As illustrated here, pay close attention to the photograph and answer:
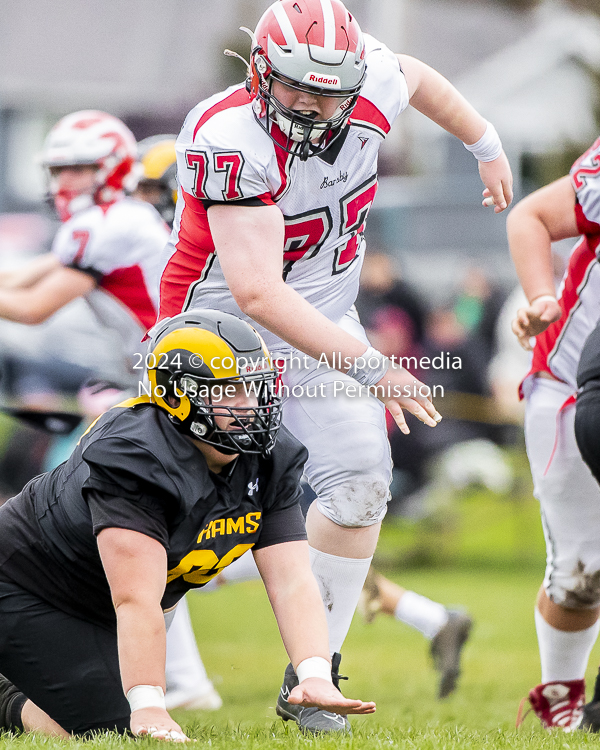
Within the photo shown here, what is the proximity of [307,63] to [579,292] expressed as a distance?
144cm

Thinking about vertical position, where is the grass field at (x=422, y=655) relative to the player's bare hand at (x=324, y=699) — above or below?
below

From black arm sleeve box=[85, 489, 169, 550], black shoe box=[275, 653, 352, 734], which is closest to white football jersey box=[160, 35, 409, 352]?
black arm sleeve box=[85, 489, 169, 550]

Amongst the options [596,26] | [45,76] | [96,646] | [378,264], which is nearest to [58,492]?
[96,646]

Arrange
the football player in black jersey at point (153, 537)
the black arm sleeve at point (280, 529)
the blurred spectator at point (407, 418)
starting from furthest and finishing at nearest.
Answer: the blurred spectator at point (407, 418), the black arm sleeve at point (280, 529), the football player in black jersey at point (153, 537)

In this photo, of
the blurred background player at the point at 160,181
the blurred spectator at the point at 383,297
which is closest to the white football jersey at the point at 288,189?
the blurred background player at the point at 160,181

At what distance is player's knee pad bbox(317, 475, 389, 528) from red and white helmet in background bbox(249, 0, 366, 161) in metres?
1.02

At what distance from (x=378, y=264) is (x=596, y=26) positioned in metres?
10.3

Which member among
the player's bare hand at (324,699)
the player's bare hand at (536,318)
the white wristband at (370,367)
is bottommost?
the player's bare hand at (324,699)

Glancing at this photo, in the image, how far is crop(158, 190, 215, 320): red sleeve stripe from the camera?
3477 millimetres

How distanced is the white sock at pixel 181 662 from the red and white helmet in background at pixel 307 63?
7.13ft

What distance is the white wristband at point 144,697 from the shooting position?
2.73 m

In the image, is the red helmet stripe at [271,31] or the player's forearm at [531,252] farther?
the player's forearm at [531,252]

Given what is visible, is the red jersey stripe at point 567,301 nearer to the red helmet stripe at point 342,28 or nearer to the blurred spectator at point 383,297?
the red helmet stripe at point 342,28

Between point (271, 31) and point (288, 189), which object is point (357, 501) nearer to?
point (288, 189)
